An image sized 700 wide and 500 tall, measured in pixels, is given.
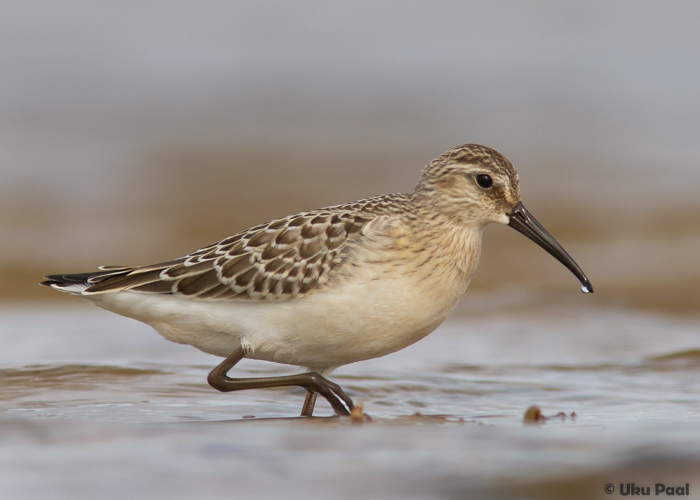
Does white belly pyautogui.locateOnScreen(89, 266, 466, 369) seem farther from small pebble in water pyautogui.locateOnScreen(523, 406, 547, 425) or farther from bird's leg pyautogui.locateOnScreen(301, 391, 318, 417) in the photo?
small pebble in water pyautogui.locateOnScreen(523, 406, 547, 425)

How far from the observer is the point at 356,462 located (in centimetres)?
502

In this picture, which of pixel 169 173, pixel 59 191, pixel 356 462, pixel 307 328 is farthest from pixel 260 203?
pixel 356 462

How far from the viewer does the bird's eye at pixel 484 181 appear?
23.6 feet

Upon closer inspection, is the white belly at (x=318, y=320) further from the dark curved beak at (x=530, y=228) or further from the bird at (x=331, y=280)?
the dark curved beak at (x=530, y=228)

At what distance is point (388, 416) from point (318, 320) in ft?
2.88

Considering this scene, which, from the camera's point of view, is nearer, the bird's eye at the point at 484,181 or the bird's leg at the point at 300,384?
the bird's leg at the point at 300,384

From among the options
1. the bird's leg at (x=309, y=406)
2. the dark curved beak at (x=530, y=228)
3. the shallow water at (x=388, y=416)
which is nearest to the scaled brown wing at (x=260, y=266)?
the bird's leg at (x=309, y=406)

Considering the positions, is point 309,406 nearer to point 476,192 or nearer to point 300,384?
point 300,384

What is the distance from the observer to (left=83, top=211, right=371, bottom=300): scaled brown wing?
6871 millimetres

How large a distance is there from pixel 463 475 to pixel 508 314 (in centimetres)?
721

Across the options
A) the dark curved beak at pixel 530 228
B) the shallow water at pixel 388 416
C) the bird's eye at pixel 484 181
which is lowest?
the shallow water at pixel 388 416

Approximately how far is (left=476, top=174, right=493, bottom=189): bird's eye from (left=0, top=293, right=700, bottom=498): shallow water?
1.62 meters

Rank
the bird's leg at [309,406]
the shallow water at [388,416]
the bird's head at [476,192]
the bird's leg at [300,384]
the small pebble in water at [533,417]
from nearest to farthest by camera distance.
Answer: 1. the shallow water at [388,416]
2. the small pebble in water at [533,417]
3. the bird's leg at [300,384]
4. the bird's leg at [309,406]
5. the bird's head at [476,192]

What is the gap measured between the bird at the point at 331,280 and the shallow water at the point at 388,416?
0.58 meters
